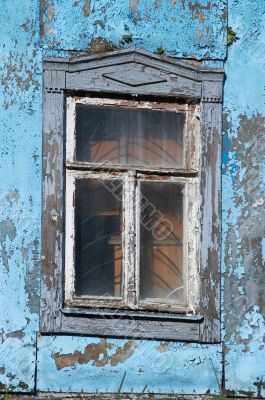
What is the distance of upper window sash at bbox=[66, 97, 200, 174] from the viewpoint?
6.71 meters

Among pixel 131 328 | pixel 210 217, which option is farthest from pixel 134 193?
pixel 131 328

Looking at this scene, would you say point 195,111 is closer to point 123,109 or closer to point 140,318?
point 123,109

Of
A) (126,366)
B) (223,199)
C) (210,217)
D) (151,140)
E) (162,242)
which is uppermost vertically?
(151,140)

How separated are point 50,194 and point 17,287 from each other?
22.5 inches

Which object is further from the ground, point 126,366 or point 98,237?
point 98,237

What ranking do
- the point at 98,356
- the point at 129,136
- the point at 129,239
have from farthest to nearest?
the point at 129,136 → the point at 129,239 → the point at 98,356

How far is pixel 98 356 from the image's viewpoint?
6.48 metres

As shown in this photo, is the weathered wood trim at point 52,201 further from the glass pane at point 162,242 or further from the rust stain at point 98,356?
the glass pane at point 162,242

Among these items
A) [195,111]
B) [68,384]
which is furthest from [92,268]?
[195,111]

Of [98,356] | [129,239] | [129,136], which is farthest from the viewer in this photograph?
[129,136]

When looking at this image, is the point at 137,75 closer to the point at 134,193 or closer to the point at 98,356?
the point at 134,193

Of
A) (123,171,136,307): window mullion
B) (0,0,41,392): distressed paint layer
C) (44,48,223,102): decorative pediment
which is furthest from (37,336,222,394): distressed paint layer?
(44,48,223,102): decorative pediment

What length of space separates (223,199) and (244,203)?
131mm

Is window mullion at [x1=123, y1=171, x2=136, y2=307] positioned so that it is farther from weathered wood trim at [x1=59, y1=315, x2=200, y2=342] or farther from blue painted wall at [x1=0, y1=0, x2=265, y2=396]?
blue painted wall at [x1=0, y1=0, x2=265, y2=396]
